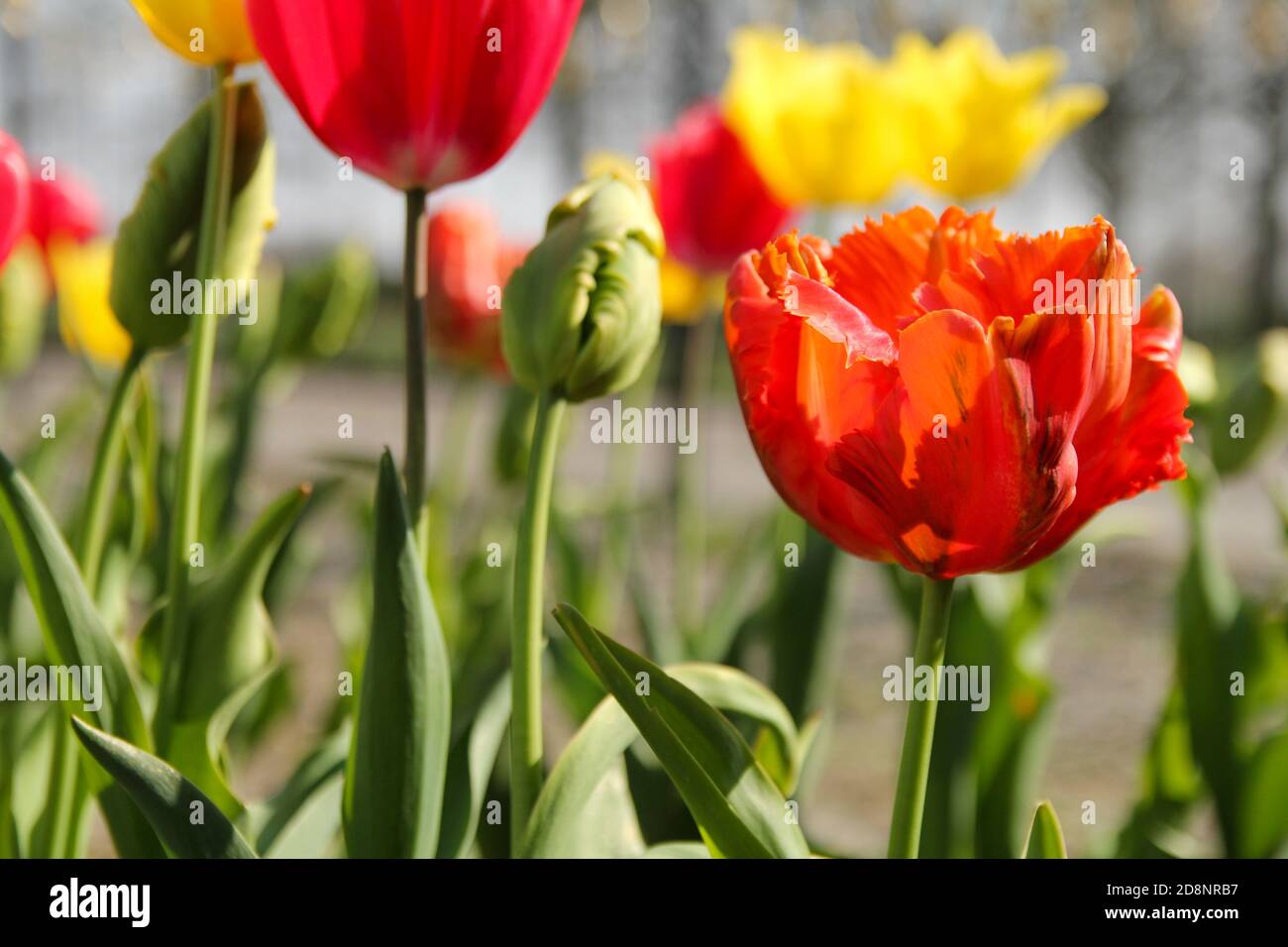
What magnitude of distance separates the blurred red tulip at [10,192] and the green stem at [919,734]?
346 millimetres

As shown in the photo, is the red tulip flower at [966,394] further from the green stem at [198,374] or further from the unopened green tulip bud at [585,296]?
the green stem at [198,374]

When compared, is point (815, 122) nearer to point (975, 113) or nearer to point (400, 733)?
point (975, 113)

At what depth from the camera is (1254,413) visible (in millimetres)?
872

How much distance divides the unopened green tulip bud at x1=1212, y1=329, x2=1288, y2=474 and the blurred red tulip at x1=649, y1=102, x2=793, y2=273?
22.3 inches

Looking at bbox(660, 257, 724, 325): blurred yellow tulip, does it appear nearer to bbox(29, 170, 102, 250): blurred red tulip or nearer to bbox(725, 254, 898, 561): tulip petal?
bbox(29, 170, 102, 250): blurred red tulip

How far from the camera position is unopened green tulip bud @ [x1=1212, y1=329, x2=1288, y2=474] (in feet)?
2.83

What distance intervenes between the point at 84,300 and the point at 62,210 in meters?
0.17

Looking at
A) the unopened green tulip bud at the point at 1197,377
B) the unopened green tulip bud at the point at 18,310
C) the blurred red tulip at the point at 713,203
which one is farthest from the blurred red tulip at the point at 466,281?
the unopened green tulip bud at the point at 1197,377

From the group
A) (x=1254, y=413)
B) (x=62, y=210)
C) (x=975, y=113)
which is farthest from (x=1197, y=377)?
(x=62, y=210)

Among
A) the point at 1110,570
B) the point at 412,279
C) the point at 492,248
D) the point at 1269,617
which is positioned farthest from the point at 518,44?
the point at 1110,570

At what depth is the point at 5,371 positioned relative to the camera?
1152 mm

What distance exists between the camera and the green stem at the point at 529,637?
0.41 meters
